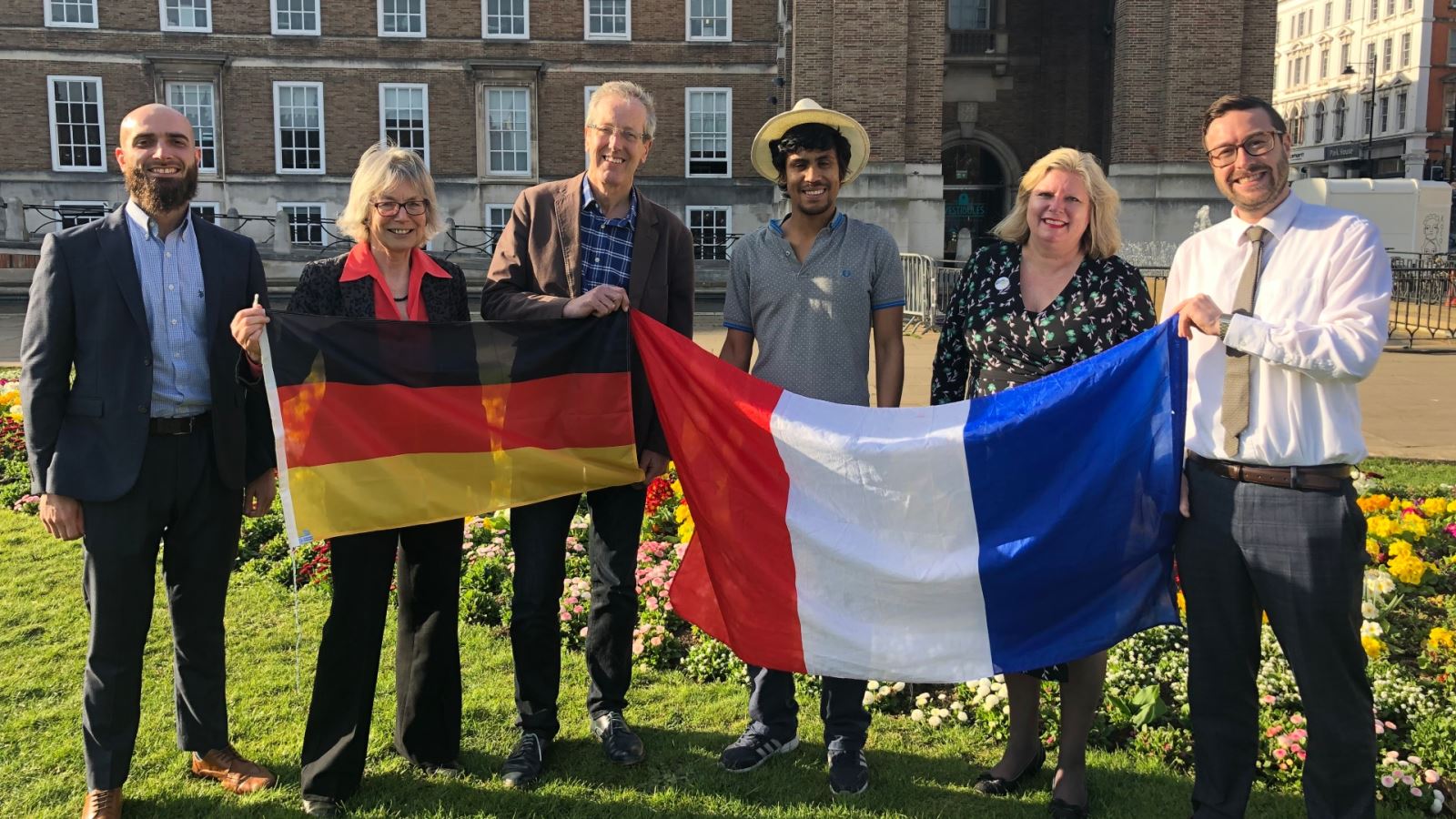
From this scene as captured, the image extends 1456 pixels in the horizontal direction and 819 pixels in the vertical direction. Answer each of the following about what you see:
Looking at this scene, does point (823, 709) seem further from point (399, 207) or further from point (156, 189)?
point (156, 189)

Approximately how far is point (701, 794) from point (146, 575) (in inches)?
84.2

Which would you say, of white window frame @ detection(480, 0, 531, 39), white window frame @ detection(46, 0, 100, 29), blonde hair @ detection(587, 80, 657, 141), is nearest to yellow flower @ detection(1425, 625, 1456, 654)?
blonde hair @ detection(587, 80, 657, 141)

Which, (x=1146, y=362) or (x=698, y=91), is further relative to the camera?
(x=698, y=91)

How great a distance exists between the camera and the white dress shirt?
10.5ft

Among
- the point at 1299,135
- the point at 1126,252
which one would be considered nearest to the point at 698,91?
the point at 1126,252

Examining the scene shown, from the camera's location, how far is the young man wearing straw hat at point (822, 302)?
14.1 ft

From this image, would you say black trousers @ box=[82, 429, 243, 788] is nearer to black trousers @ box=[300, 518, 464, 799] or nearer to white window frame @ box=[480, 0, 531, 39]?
black trousers @ box=[300, 518, 464, 799]

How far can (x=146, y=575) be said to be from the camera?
398 centimetres

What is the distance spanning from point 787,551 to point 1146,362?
140cm

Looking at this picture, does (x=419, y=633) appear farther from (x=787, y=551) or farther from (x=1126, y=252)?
(x=1126, y=252)

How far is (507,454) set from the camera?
14.4ft

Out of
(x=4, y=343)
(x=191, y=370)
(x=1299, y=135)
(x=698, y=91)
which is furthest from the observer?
(x=1299, y=135)

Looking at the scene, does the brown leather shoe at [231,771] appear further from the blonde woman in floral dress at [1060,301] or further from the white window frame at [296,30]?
the white window frame at [296,30]

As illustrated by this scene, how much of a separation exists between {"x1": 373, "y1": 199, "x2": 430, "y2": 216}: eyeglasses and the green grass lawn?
6.74 feet
